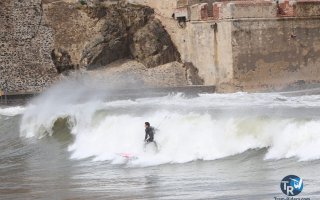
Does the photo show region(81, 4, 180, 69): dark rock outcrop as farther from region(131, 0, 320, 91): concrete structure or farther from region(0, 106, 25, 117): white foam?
region(0, 106, 25, 117): white foam

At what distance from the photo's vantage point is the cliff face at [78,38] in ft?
130

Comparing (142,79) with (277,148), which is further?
(142,79)

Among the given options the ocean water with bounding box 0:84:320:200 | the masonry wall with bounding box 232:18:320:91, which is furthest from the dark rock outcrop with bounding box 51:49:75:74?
the masonry wall with bounding box 232:18:320:91

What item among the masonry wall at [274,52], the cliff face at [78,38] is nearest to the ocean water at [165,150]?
the masonry wall at [274,52]

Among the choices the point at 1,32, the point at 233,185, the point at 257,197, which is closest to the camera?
the point at 257,197

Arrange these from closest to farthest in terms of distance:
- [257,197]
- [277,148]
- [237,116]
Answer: [257,197] < [277,148] < [237,116]

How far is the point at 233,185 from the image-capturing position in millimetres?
16703

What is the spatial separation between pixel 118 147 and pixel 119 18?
16844 mm

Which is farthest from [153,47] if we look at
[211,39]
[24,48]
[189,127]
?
[189,127]

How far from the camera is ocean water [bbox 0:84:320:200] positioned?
56.2 feet

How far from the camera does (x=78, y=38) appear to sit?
40.0m

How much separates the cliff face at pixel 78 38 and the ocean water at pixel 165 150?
6.78m

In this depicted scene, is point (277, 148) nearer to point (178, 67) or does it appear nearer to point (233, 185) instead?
point (233, 185)

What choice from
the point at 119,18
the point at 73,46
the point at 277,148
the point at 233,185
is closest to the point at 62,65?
the point at 73,46
